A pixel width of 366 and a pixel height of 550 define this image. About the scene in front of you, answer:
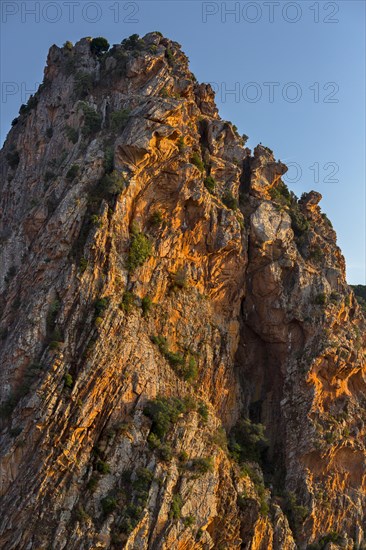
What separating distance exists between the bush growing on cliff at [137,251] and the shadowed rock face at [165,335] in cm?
20

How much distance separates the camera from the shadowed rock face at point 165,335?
131ft

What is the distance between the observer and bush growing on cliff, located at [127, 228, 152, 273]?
46531 mm

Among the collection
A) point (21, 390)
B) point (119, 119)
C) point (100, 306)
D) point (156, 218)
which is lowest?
point (21, 390)

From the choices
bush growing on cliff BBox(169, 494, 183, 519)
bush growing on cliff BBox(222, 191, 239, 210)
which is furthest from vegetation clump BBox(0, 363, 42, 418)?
bush growing on cliff BBox(222, 191, 239, 210)

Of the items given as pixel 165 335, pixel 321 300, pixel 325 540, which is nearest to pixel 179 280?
pixel 165 335

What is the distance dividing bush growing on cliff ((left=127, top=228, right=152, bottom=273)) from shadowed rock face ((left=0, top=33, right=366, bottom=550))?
0.20 metres

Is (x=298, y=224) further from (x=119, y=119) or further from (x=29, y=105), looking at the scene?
(x=29, y=105)

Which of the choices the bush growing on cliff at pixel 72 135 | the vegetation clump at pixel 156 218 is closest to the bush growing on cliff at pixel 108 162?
the vegetation clump at pixel 156 218

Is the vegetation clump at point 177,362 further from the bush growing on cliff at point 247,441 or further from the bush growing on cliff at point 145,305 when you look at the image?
the bush growing on cliff at point 247,441

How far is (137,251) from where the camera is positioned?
46.9 m

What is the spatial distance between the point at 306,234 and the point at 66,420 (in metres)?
27.2

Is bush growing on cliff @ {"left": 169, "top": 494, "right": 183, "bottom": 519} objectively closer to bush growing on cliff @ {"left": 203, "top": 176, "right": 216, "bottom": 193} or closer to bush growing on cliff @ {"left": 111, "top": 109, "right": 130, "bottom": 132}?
bush growing on cliff @ {"left": 203, "top": 176, "right": 216, "bottom": 193}

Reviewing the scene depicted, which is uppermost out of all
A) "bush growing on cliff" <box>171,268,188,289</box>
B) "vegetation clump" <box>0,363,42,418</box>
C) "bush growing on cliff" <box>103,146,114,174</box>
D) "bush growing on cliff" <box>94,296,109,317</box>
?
Result: "bush growing on cliff" <box>103,146,114,174</box>

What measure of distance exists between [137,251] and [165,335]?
5.98 m
